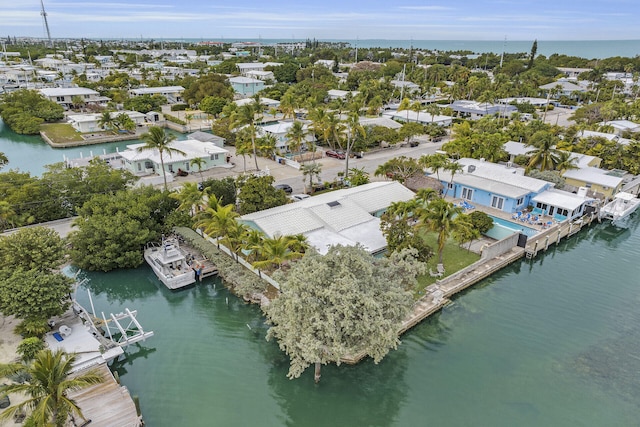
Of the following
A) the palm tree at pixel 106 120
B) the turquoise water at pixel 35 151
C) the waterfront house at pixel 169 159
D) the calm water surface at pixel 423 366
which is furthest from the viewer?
the palm tree at pixel 106 120

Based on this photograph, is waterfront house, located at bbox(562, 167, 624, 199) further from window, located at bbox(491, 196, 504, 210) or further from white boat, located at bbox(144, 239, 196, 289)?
white boat, located at bbox(144, 239, 196, 289)

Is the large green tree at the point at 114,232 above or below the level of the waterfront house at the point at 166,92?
below


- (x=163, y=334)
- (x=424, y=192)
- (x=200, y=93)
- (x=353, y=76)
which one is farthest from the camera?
(x=353, y=76)

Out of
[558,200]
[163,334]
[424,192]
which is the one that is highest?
[424,192]

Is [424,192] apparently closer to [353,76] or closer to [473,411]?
[473,411]

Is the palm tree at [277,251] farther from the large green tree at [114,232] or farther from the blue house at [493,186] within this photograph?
the blue house at [493,186]

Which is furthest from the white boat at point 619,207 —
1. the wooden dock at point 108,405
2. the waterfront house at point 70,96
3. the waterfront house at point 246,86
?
the waterfront house at point 70,96

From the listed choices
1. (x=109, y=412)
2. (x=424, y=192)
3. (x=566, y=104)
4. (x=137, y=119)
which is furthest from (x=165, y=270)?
(x=566, y=104)
